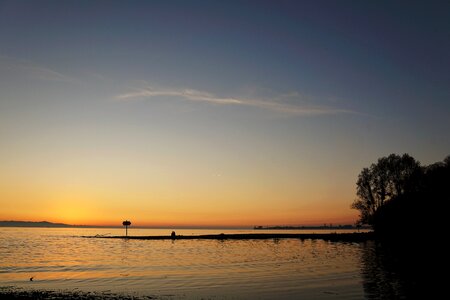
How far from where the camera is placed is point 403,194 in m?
88.2

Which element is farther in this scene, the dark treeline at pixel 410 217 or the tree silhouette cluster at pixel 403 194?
the tree silhouette cluster at pixel 403 194

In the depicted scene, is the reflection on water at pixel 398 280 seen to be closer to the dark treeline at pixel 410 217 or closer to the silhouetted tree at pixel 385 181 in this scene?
the dark treeline at pixel 410 217

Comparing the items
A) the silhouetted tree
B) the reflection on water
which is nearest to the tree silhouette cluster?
the silhouetted tree

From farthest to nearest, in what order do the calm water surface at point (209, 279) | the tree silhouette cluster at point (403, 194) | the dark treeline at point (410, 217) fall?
the tree silhouette cluster at point (403, 194), the dark treeline at point (410, 217), the calm water surface at point (209, 279)

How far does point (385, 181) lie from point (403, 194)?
13.2 meters

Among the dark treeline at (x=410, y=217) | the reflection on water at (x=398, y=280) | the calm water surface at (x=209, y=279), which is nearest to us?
the reflection on water at (x=398, y=280)

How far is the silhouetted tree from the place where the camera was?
9706cm

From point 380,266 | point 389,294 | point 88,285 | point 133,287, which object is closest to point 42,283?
point 88,285

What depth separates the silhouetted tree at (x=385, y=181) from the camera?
9706 cm

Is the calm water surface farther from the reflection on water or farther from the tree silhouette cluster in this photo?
the tree silhouette cluster

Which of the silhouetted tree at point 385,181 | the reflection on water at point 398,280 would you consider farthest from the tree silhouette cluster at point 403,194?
the reflection on water at point 398,280

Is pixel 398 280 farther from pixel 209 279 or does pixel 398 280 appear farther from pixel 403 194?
pixel 403 194

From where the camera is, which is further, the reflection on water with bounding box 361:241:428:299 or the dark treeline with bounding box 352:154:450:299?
the dark treeline with bounding box 352:154:450:299

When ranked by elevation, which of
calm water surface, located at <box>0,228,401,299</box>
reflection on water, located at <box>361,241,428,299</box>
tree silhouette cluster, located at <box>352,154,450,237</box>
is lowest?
calm water surface, located at <box>0,228,401,299</box>
